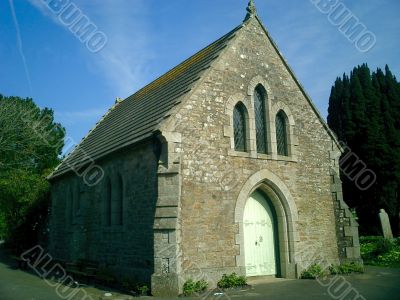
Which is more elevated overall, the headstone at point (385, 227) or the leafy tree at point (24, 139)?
the leafy tree at point (24, 139)

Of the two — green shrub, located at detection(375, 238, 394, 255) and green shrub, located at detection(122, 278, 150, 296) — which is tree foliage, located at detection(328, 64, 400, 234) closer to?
green shrub, located at detection(375, 238, 394, 255)

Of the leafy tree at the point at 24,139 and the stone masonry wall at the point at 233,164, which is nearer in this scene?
the stone masonry wall at the point at 233,164

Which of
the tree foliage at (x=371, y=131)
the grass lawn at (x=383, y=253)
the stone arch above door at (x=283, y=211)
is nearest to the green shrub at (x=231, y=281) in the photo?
the stone arch above door at (x=283, y=211)

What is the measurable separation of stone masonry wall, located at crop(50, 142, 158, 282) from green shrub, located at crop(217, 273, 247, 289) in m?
2.12

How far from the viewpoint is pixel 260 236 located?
43.9ft

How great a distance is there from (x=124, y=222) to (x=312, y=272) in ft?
22.3

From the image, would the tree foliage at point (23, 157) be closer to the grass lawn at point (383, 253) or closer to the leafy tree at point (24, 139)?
the leafy tree at point (24, 139)

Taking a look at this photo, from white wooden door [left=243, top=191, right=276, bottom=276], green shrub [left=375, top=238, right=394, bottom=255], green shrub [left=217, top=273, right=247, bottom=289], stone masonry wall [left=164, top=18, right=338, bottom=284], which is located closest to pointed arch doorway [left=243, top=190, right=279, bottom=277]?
white wooden door [left=243, top=191, right=276, bottom=276]

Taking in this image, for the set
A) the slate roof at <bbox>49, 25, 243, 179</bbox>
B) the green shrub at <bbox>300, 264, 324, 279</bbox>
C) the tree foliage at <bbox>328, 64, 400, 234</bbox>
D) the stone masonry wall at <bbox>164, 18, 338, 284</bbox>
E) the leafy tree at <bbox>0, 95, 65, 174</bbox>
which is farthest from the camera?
the leafy tree at <bbox>0, 95, 65, 174</bbox>

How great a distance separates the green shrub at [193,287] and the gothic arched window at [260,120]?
521 cm

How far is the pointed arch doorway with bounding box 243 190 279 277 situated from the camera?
13008mm

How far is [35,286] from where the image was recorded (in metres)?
13.0

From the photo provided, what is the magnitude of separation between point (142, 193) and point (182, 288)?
11.0 ft

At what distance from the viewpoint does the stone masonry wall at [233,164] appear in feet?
37.3
